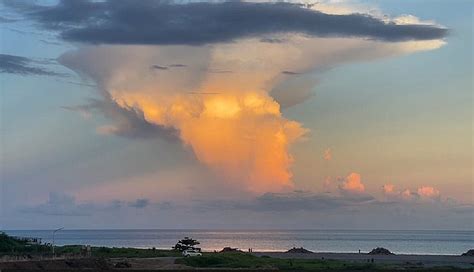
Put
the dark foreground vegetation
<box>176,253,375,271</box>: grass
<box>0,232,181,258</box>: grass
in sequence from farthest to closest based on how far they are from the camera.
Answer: <box>0,232,181,258</box>: grass, <box>176,253,375,271</box>: grass, the dark foreground vegetation

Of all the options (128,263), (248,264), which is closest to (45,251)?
(128,263)

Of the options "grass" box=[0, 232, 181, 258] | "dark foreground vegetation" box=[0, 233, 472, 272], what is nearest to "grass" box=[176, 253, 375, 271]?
"dark foreground vegetation" box=[0, 233, 472, 272]

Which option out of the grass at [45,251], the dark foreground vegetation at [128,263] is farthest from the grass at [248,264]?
the grass at [45,251]

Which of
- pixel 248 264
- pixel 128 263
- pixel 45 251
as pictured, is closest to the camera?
pixel 128 263

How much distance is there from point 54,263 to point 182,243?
5344 cm

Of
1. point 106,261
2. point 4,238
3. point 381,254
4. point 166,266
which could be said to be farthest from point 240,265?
point 381,254

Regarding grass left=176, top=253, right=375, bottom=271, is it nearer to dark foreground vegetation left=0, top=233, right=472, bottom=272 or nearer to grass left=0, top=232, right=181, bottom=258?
dark foreground vegetation left=0, top=233, right=472, bottom=272

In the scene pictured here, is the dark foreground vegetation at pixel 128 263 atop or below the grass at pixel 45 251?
below

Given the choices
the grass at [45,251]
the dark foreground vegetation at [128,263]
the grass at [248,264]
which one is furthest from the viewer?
the grass at [45,251]

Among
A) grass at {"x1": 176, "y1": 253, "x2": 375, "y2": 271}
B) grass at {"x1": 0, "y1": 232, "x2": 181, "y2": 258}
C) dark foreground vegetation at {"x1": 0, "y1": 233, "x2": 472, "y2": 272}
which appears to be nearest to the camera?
dark foreground vegetation at {"x1": 0, "y1": 233, "x2": 472, "y2": 272}

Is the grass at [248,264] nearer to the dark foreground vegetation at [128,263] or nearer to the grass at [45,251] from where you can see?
the dark foreground vegetation at [128,263]

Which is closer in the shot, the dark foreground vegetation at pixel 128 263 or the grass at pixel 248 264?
the dark foreground vegetation at pixel 128 263

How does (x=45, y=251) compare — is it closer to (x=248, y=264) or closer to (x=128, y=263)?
(x=128, y=263)

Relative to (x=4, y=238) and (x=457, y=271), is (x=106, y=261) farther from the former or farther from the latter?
(x=457, y=271)
